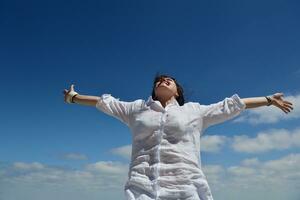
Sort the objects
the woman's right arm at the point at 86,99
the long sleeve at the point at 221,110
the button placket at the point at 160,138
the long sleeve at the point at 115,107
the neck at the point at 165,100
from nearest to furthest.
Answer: the button placket at the point at 160,138, the long sleeve at the point at 221,110, the long sleeve at the point at 115,107, the neck at the point at 165,100, the woman's right arm at the point at 86,99

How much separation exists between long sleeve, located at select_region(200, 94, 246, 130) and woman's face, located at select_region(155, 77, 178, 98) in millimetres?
572

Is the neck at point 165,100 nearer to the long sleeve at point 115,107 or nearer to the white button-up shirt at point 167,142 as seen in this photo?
the white button-up shirt at point 167,142

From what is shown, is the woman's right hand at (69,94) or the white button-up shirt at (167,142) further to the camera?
the woman's right hand at (69,94)

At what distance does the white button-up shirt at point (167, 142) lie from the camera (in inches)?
217

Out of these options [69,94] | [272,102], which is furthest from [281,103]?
[69,94]

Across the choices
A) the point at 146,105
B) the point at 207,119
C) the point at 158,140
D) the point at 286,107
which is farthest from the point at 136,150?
the point at 286,107

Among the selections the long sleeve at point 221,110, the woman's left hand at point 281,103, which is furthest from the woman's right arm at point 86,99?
the woman's left hand at point 281,103

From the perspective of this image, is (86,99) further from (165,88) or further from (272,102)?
(272,102)

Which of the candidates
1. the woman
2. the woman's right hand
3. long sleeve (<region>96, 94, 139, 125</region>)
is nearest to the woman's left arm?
the woman

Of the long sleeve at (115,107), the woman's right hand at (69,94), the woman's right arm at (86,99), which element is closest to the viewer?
the long sleeve at (115,107)

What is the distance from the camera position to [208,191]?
563 cm

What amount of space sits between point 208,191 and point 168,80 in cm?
206

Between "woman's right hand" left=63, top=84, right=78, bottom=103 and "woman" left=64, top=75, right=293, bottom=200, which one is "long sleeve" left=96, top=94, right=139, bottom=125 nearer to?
"woman" left=64, top=75, right=293, bottom=200

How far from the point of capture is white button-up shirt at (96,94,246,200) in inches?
217
